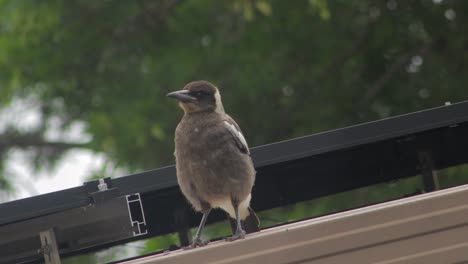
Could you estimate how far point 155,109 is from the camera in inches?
382

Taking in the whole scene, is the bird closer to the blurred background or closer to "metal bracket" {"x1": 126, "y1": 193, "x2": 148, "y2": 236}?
"metal bracket" {"x1": 126, "y1": 193, "x2": 148, "y2": 236}

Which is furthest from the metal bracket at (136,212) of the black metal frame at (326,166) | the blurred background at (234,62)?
the blurred background at (234,62)

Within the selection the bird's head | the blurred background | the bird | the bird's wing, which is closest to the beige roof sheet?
the bird

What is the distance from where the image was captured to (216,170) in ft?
13.4

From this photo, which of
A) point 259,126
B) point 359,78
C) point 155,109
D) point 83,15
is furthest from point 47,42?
point 359,78

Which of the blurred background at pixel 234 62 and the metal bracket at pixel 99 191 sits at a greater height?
the blurred background at pixel 234 62

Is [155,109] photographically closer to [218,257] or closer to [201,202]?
[201,202]

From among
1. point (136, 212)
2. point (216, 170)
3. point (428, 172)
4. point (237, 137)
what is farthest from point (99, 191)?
point (428, 172)

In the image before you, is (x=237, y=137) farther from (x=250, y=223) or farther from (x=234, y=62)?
(x=234, y=62)

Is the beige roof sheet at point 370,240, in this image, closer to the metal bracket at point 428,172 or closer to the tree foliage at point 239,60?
the metal bracket at point 428,172

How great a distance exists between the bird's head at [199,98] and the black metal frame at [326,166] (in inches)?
17.6

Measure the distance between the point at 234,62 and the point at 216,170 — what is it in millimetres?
5837

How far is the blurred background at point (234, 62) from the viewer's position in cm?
948

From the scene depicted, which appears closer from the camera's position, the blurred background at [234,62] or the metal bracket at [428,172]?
the metal bracket at [428,172]
